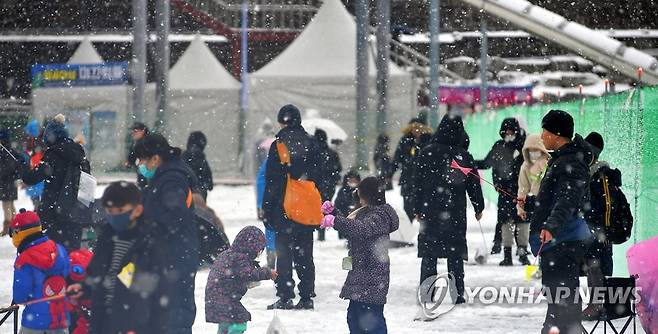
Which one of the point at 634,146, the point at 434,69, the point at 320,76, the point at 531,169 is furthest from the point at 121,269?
the point at 320,76

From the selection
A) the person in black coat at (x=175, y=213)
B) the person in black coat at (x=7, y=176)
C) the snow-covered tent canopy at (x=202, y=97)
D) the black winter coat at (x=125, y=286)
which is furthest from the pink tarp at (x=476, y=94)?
the black winter coat at (x=125, y=286)

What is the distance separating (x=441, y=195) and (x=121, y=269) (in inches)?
198

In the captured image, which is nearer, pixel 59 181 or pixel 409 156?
pixel 59 181

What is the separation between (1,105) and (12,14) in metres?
10.3

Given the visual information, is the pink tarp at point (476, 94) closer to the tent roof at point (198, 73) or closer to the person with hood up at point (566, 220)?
the tent roof at point (198, 73)

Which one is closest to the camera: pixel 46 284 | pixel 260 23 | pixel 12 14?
pixel 46 284

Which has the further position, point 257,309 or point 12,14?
point 12,14

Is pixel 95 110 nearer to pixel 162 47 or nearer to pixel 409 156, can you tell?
pixel 162 47

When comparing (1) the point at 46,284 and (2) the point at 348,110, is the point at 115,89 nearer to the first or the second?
(2) the point at 348,110

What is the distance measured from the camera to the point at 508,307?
1066cm

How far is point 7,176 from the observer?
53.6 ft

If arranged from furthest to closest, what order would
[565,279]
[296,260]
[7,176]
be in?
[7,176], [296,260], [565,279]

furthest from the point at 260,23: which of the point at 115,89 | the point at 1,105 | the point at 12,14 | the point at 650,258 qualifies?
the point at 650,258

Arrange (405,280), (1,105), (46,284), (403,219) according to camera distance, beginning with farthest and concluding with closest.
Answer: (1,105) → (403,219) → (405,280) → (46,284)
